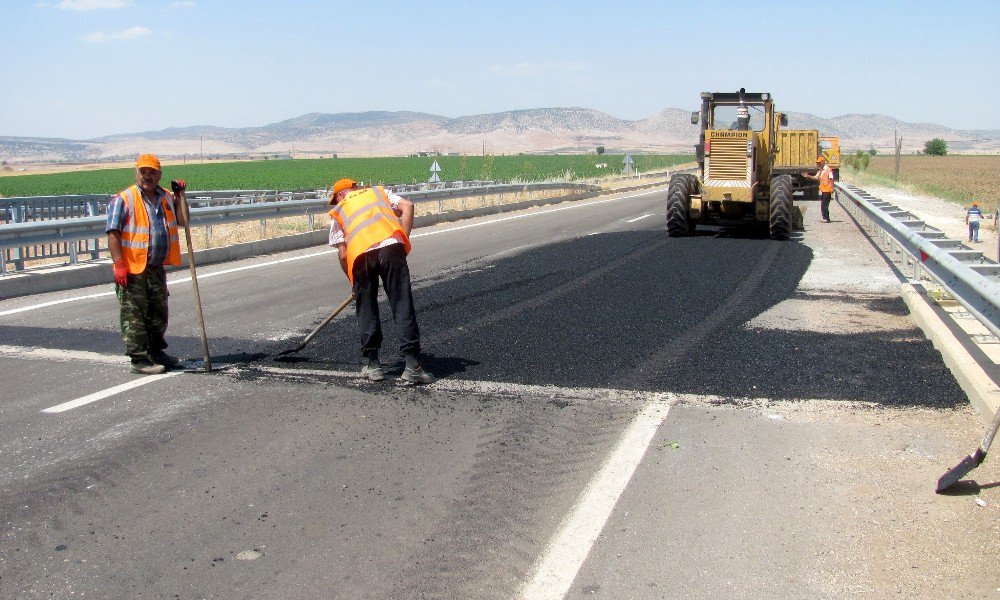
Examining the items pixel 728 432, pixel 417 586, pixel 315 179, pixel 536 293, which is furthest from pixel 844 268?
pixel 315 179

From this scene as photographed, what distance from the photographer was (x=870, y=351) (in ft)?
27.0

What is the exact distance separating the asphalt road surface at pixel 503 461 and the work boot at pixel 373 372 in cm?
8

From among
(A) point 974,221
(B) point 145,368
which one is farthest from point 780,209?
(B) point 145,368

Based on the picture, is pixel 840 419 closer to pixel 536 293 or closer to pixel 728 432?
pixel 728 432

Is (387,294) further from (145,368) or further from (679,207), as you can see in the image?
(679,207)

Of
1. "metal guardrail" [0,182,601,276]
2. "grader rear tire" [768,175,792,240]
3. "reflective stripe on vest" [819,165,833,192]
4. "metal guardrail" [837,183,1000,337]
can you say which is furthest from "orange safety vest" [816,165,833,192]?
"metal guardrail" [0,182,601,276]

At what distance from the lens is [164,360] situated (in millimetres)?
7703

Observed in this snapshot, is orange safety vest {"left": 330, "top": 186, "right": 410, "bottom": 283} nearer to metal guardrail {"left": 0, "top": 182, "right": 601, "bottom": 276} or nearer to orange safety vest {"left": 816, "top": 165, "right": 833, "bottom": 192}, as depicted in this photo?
metal guardrail {"left": 0, "top": 182, "right": 601, "bottom": 276}

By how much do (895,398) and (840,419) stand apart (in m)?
0.71

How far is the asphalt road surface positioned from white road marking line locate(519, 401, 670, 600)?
0.02 metres

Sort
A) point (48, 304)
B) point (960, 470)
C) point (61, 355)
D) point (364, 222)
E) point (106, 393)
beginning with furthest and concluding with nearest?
1. point (48, 304)
2. point (61, 355)
3. point (364, 222)
4. point (106, 393)
5. point (960, 470)

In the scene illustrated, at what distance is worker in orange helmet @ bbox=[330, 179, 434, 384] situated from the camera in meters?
7.06

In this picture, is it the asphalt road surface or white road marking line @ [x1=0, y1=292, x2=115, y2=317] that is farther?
white road marking line @ [x1=0, y1=292, x2=115, y2=317]

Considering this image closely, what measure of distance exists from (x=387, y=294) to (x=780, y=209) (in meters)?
12.9
